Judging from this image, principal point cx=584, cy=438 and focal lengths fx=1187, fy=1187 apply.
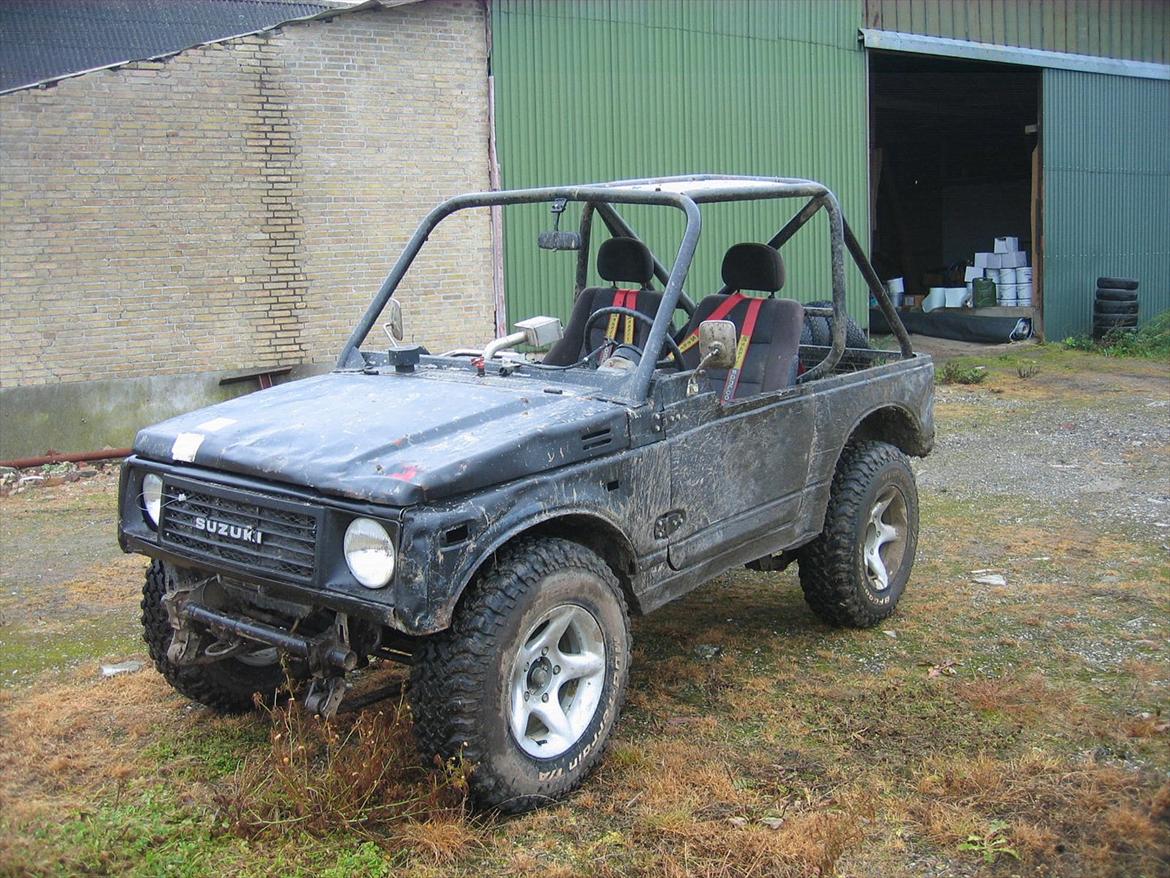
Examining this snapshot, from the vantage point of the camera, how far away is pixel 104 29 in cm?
1293

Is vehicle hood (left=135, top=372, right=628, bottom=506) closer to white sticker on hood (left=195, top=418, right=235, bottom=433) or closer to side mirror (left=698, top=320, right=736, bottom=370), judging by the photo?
white sticker on hood (left=195, top=418, right=235, bottom=433)

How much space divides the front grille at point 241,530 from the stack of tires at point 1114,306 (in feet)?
52.2

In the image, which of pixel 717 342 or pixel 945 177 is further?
pixel 945 177

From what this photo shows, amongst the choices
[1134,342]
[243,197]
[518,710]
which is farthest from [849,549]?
[1134,342]

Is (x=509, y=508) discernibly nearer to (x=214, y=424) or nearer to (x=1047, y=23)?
(x=214, y=424)

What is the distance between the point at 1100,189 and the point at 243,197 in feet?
41.4

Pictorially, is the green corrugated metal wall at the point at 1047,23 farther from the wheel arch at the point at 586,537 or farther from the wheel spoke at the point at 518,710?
the wheel spoke at the point at 518,710

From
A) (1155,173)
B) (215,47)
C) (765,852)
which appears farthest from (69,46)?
(1155,173)

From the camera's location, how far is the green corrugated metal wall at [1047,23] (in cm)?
1504

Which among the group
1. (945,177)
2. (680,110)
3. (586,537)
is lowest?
(586,537)

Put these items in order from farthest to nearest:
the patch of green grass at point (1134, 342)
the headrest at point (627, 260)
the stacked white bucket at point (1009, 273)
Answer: the stacked white bucket at point (1009, 273) → the patch of green grass at point (1134, 342) → the headrest at point (627, 260)

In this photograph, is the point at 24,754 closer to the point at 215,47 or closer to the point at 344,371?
the point at 344,371

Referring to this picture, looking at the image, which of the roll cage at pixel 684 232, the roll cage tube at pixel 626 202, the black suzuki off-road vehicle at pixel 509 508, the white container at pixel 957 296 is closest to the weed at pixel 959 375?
the white container at pixel 957 296

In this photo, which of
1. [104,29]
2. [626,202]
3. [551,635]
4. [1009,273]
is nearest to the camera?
[551,635]
